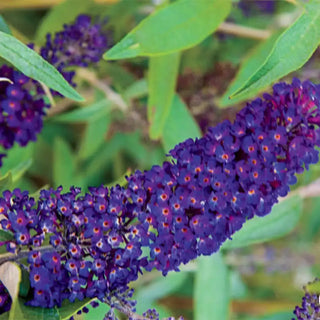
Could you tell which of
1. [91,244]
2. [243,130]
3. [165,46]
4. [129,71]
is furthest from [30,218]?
[129,71]

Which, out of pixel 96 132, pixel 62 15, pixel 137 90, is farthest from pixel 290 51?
pixel 96 132

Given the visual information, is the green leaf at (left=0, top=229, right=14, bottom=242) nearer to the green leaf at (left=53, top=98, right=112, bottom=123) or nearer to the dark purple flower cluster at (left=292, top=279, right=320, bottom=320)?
the dark purple flower cluster at (left=292, top=279, right=320, bottom=320)

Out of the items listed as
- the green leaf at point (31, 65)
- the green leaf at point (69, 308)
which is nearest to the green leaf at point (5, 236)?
the green leaf at point (69, 308)

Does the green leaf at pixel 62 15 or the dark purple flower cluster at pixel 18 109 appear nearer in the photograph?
the dark purple flower cluster at pixel 18 109

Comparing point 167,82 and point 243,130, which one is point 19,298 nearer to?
point 243,130

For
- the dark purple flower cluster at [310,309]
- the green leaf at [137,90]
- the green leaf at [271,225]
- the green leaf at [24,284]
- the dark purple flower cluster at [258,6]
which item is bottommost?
the dark purple flower cluster at [310,309]

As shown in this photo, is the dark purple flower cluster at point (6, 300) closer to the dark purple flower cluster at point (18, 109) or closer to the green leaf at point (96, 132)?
the dark purple flower cluster at point (18, 109)

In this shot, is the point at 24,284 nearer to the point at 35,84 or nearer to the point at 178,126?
the point at 35,84
